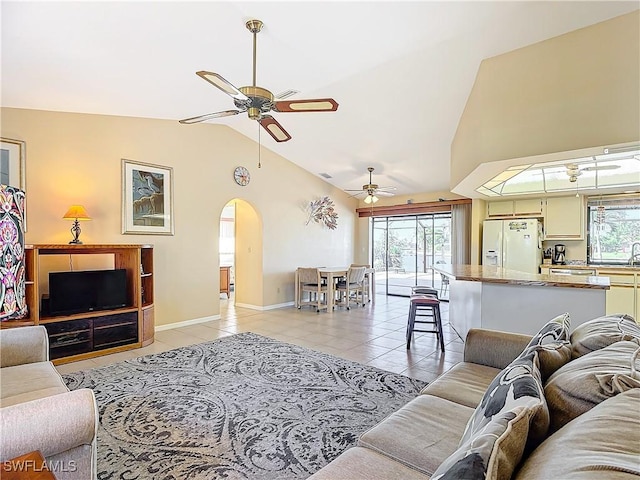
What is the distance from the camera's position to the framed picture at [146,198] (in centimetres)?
479

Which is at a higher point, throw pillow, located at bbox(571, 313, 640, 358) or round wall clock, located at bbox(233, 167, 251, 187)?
round wall clock, located at bbox(233, 167, 251, 187)

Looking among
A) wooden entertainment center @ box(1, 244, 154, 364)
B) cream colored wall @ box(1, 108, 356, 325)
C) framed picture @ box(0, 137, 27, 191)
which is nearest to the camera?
wooden entertainment center @ box(1, 244, 154, 364)

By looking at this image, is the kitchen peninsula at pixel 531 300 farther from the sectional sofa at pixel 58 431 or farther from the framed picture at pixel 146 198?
the framed picture at pixel 146 198

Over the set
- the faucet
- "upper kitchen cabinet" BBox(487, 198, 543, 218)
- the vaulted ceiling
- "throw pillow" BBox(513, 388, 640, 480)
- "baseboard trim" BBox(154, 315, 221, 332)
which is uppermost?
the vaulted ceiling

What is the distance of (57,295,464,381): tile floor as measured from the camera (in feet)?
12.4

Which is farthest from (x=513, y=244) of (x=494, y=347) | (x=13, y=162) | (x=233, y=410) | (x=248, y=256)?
(x=13, y=162)

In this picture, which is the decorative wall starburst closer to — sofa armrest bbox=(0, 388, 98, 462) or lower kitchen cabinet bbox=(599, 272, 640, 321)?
lower kitchen cabinet bbox=(599, 272, 640, 321)

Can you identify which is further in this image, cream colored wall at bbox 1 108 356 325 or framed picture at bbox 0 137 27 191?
cream colored wall at bbox 1 108 356 325

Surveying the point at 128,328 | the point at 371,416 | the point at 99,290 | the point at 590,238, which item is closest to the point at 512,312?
the point at 371,416

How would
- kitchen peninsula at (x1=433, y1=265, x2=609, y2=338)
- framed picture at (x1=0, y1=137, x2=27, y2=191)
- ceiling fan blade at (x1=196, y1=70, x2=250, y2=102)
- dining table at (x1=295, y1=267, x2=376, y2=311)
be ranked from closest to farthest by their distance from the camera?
ceiling fan blade at (x1=196, y1=70, x2=250, y2=102) → kitchen peninsula at (x1=433, y1=265, x2=609, y2=338) → framed picture at (x1=0, y1=137, x2=27, y2=191) → dining table at (x1=295, y1=267, x2=376, y2=311)

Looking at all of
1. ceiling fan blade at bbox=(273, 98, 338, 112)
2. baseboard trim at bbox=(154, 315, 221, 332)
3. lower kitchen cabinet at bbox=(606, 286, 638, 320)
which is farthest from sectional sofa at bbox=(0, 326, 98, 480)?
lower kitchen cabinet at bbox=(606, 286, 638, 320)

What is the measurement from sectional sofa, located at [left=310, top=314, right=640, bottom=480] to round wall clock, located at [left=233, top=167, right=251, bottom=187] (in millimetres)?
5147

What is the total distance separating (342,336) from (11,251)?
4.37 metres

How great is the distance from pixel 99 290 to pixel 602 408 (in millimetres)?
4724
